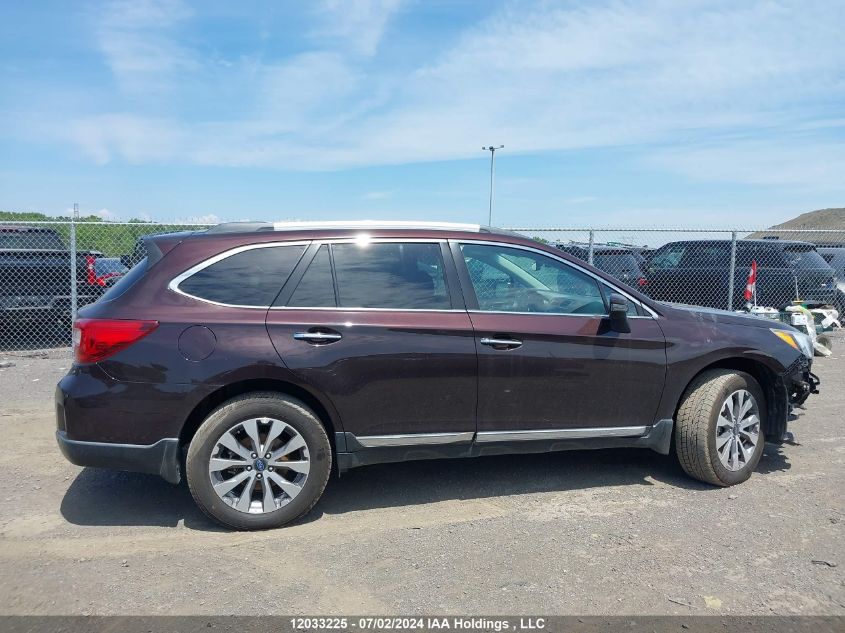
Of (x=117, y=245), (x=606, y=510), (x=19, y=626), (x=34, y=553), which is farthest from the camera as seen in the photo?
(x=117, y=245)

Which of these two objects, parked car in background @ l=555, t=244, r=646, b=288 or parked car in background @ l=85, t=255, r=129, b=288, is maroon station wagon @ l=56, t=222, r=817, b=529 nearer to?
parked car in background @ l=85, t=255, r=129, b=288

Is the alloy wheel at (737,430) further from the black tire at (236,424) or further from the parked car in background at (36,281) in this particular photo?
the parked car in background at (36,281)

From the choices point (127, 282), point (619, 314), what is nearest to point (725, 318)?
point (619, 314)

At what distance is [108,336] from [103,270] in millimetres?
8098

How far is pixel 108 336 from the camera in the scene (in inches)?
152

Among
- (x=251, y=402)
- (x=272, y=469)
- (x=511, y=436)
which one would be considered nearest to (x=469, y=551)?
(x=511, y=436)

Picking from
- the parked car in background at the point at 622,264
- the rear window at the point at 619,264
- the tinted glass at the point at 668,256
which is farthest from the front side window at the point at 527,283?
the tinted glass at the point at 668,256

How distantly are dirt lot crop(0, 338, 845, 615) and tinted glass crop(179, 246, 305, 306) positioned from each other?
1367mm

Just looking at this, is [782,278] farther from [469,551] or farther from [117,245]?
[117,245]

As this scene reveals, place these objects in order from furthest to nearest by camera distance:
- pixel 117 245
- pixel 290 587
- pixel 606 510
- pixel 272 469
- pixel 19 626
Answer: pixel 117 245 < pixel 606 510 < pixel 272 469 < pixel 290 587 < pixel 19 626

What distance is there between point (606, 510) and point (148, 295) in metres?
3.04

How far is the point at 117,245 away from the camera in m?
12.1

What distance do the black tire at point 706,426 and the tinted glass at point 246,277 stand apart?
2757 mm

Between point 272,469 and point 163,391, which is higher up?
point 163,391
